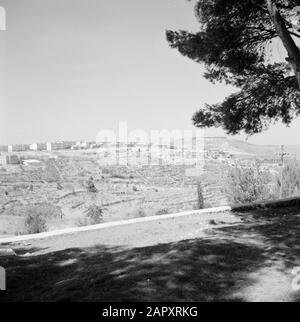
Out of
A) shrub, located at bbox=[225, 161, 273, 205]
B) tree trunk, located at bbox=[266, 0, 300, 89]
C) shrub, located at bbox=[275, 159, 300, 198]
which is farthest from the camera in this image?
shrub, located at bbox=[225, 161, 273, 205]

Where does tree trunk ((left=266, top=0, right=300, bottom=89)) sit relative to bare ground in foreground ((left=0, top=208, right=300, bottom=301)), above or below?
above

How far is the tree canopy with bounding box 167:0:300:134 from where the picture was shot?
8500mm

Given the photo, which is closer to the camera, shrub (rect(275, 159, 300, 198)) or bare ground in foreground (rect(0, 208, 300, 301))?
bare ground in foreground (rect(0, 208, 300, 301))

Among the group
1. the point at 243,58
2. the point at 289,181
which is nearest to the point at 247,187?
the point at 289,181

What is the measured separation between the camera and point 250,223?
10.3 m

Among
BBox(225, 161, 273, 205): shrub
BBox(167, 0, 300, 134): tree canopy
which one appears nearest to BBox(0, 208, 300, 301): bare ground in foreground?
BBox(167, 0, 300, 134): tree canopy

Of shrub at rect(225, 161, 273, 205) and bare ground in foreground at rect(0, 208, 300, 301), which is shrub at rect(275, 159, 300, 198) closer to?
shrub at rect(225, 161, 273, 205)

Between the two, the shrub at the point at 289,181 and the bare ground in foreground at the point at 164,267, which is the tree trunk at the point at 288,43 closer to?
the bare ground in foreground at the point at 164,267

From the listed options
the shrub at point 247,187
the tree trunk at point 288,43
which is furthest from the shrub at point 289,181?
the tree trunk at point 288,43

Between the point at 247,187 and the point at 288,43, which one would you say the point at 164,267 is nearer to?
the point at 288,43

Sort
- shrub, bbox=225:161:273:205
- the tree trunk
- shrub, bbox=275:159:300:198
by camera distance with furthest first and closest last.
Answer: shrub, bbox=225:161:273:205
shrub, bbox=275:159:300:198
the tree trunk

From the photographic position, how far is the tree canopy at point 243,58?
8500mm

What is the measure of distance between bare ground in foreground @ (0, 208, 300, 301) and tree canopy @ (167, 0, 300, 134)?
3.02 metres
